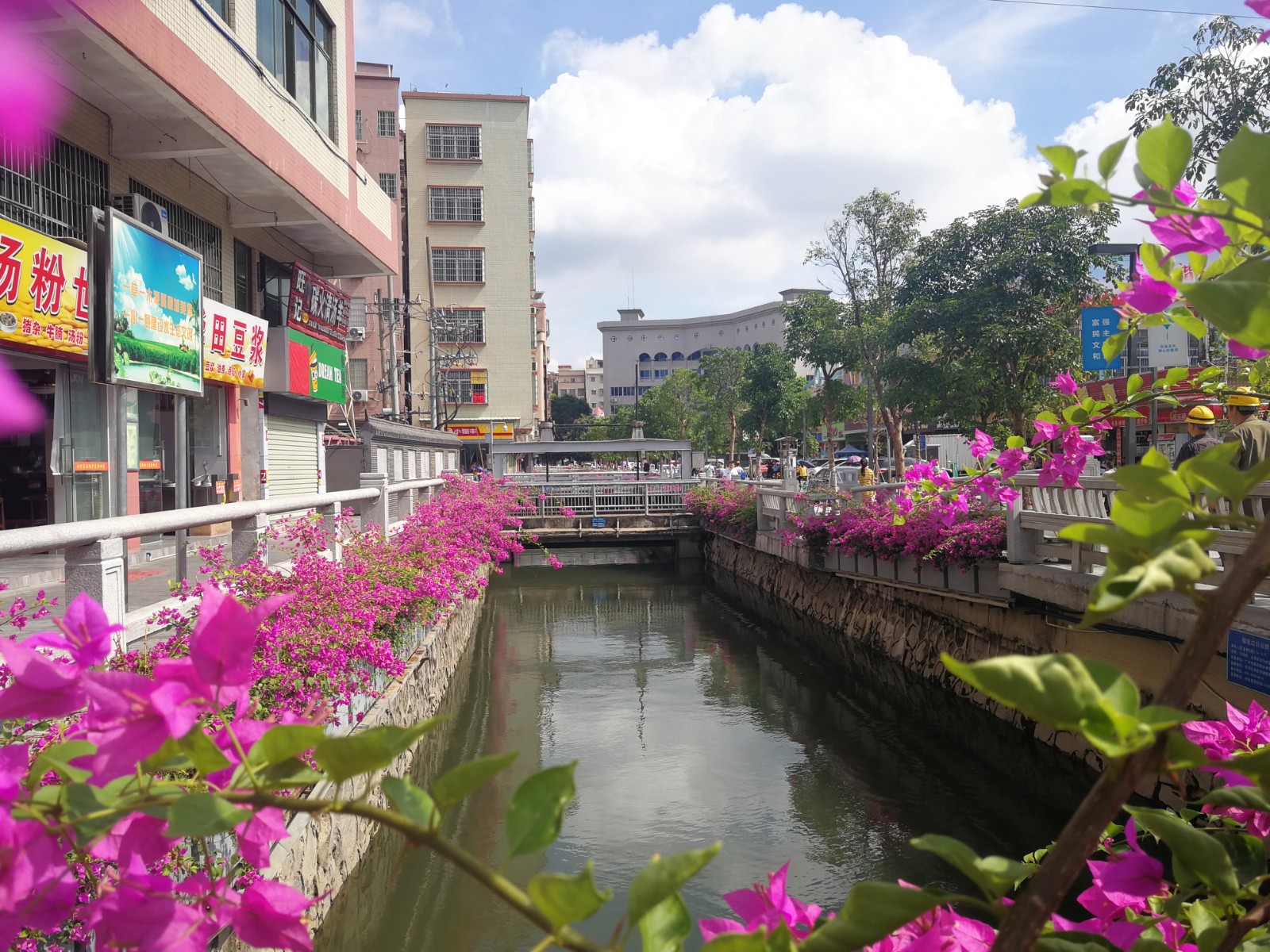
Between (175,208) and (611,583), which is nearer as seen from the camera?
(175,208)

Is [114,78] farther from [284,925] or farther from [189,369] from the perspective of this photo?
[284,925]

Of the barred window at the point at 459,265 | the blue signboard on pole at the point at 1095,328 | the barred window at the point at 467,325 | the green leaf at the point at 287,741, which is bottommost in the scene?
the green leaf at the point at 287,741

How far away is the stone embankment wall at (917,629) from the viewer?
789 cm

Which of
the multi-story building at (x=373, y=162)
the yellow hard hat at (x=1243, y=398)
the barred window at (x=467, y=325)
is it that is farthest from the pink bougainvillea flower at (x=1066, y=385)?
the barred window at (x=467, y=325)

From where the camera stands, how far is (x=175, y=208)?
11.4 m

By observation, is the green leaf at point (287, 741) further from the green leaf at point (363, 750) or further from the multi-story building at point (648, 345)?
the multi-story building at point (648, 345)

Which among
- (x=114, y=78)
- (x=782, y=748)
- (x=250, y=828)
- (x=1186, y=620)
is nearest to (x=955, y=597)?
(x=782, y=748)

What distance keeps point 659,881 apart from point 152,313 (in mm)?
8837

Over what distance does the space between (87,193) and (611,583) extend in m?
13.9

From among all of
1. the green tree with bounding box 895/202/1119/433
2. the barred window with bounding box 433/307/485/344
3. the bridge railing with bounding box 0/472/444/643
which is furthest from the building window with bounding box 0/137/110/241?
the barred window with bounding box 433/307/485/344

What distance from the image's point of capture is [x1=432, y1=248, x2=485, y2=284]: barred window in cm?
3947

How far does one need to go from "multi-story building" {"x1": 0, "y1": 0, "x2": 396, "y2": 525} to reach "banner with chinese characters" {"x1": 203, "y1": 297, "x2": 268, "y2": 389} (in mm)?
32

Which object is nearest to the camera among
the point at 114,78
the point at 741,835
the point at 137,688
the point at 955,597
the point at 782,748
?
the point at 137,688

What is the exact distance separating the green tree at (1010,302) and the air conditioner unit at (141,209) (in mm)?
11845
